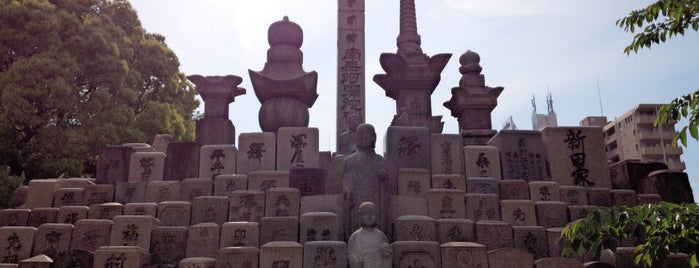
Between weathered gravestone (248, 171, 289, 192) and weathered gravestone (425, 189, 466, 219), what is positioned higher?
weathered gravestone (248, 171, 289, 192)

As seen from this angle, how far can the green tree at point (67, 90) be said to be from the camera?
14039 mm

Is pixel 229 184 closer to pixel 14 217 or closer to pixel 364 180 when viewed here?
pixel 364 180

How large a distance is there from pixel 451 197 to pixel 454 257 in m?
1.71

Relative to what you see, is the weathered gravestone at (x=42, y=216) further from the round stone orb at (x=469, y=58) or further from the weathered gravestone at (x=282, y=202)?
the round stone orb at (x=469, y=58)

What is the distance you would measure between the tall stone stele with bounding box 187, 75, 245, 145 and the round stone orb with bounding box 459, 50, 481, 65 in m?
5.72

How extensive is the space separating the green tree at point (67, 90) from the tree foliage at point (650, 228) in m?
14.3

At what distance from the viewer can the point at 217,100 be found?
Answer: 11.9 m

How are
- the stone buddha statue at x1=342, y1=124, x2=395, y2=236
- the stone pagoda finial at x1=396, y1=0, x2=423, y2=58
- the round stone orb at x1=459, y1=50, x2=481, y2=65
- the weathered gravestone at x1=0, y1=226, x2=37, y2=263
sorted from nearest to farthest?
the stone buddha statue at x1=342, y1=124, x2=395, y2=236, the weathered gravestone at x1=0, y1=226, x2=37, y2=263, the round stone orb at x1=459, y1=50, x2=481, y2=65, the stone pagoda finial at x1=396, y1=0, x2=423, y2=58

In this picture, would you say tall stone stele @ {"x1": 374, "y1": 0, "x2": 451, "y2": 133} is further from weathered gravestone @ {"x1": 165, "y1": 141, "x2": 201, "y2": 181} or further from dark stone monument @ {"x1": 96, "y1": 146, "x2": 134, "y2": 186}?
dark stone monument @ {"x1": 96, "y1": 146, "x2": 134, "y2": 186}

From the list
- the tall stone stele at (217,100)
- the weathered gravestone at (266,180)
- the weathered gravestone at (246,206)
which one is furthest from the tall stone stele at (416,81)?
the weathered gravestone at (246,206)

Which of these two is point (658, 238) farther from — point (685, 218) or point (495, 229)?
point (495, 229)

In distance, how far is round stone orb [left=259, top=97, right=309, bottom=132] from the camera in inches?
458

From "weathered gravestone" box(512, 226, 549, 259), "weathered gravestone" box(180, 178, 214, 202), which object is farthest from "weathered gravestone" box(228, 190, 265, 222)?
"weathered gravestone" box(512, 226, 549, 259)

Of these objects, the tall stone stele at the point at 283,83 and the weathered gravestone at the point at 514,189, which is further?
the tall stone stele at the point at 283,83
